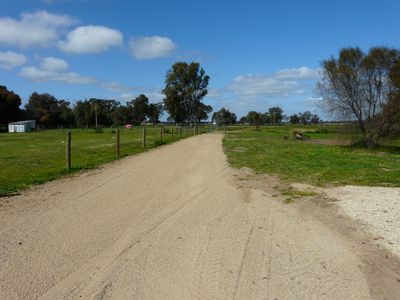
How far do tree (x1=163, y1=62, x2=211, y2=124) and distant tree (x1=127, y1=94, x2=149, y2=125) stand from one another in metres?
48.9

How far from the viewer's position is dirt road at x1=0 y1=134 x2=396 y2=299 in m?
4.48

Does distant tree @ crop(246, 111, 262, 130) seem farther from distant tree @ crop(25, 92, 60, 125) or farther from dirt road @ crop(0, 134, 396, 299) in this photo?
dirt road @ crop(0, 134, 396, 299)

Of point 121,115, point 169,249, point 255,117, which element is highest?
point 255,117

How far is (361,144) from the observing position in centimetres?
4038

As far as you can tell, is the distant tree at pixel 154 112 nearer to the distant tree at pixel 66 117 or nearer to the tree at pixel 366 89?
the distant tree at pixel 66 117

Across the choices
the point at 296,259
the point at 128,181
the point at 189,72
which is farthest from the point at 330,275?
the point at 189,72

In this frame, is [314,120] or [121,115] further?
[121,115]

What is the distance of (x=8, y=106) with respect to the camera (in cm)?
10425

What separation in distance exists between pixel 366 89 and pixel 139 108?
363ft

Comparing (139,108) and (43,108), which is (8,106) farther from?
(139,108)

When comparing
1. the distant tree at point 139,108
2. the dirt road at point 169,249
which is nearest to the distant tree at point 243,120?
the distant tree at point 139,108

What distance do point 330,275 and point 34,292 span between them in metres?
3.23

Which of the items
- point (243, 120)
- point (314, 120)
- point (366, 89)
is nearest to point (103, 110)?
point (243, 120)

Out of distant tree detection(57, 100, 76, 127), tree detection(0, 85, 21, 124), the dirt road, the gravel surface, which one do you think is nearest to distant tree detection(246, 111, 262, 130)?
distant tree detection(57, 100, 76, 127)
